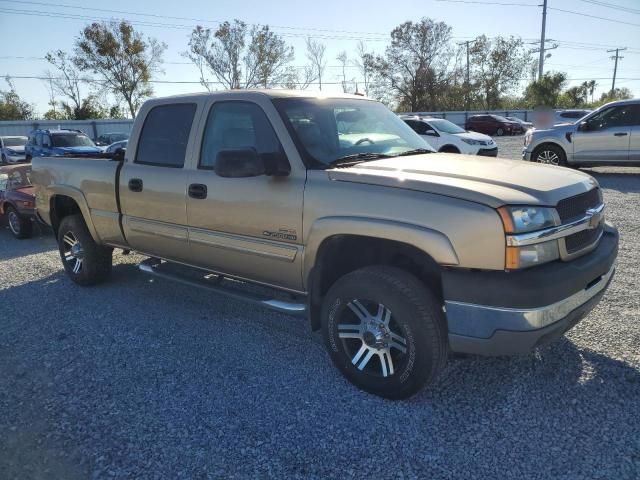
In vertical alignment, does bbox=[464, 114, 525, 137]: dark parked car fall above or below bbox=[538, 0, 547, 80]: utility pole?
below

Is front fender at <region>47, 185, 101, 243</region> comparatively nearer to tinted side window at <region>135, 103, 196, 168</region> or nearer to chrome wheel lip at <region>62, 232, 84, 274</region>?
chrome wheel lip at <region>62, 232, 84, 274</region>

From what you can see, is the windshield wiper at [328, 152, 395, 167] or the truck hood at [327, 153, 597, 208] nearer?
the truck hood at [327, 153, 597, 208]

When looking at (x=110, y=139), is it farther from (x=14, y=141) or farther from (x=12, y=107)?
(x=12, y=107)

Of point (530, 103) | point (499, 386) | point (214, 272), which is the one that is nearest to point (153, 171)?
point (214, 272)

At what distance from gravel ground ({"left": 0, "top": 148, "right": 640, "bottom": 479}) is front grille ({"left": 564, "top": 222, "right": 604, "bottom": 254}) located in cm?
90

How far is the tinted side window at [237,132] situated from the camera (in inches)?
139

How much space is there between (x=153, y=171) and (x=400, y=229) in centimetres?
251

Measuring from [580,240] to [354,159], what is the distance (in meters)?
1.54

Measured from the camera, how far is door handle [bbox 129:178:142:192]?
435 centimetres

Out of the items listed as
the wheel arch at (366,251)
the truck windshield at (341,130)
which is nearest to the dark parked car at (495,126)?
the truck windshield at (341,130)

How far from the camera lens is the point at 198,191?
385 cm

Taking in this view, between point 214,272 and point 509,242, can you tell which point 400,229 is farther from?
point 214,272

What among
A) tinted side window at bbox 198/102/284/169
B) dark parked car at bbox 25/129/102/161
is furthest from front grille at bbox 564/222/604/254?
dark parked car at bbox 25/129/102/161

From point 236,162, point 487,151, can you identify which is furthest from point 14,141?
point 236,162
